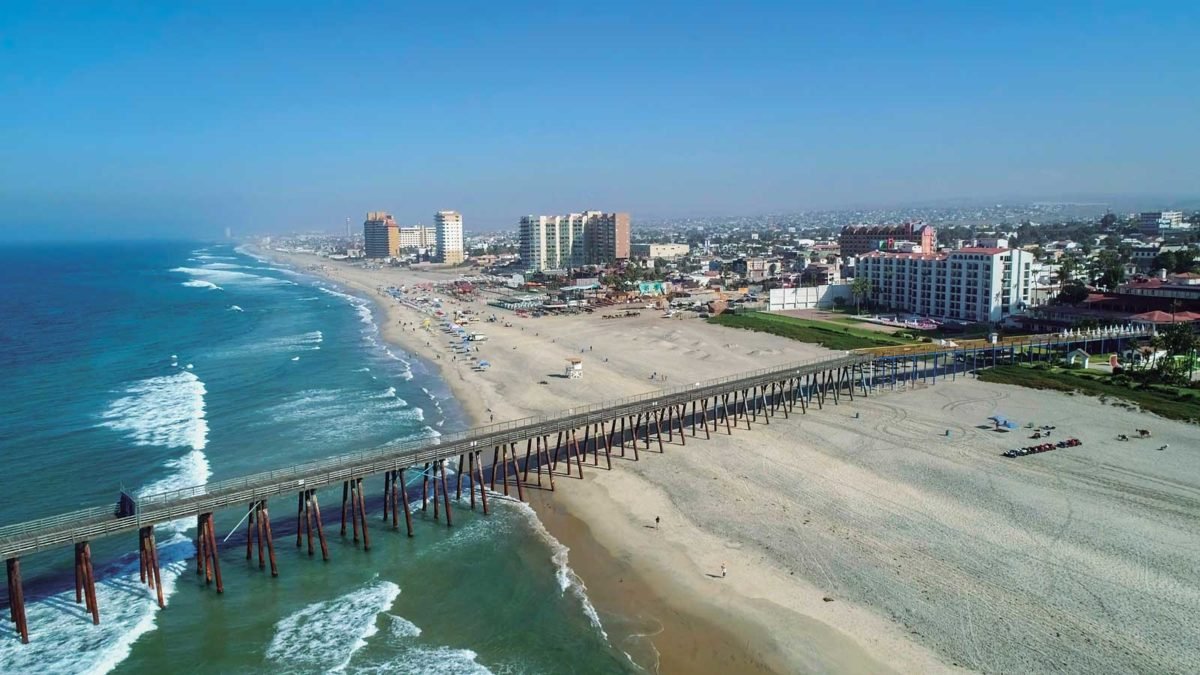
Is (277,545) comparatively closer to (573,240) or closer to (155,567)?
(155,567)

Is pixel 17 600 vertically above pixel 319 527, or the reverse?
pixel 17 600

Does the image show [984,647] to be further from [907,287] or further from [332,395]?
[907,287]

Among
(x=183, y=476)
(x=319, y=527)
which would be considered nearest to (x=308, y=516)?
(x=319, y=527)

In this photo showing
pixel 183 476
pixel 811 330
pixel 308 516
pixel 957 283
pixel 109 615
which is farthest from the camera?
pixel 957 283

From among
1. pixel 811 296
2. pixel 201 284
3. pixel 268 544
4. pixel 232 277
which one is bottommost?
pixel 268 544

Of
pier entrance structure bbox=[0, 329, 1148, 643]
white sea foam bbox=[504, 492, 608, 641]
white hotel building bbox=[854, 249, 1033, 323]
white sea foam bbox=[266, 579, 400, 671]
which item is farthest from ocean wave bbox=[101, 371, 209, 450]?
white hotel building bbox=[854, 249, 1033, 323]

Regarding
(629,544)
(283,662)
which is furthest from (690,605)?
(283,662)

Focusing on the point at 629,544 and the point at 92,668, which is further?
the point at 629,544
